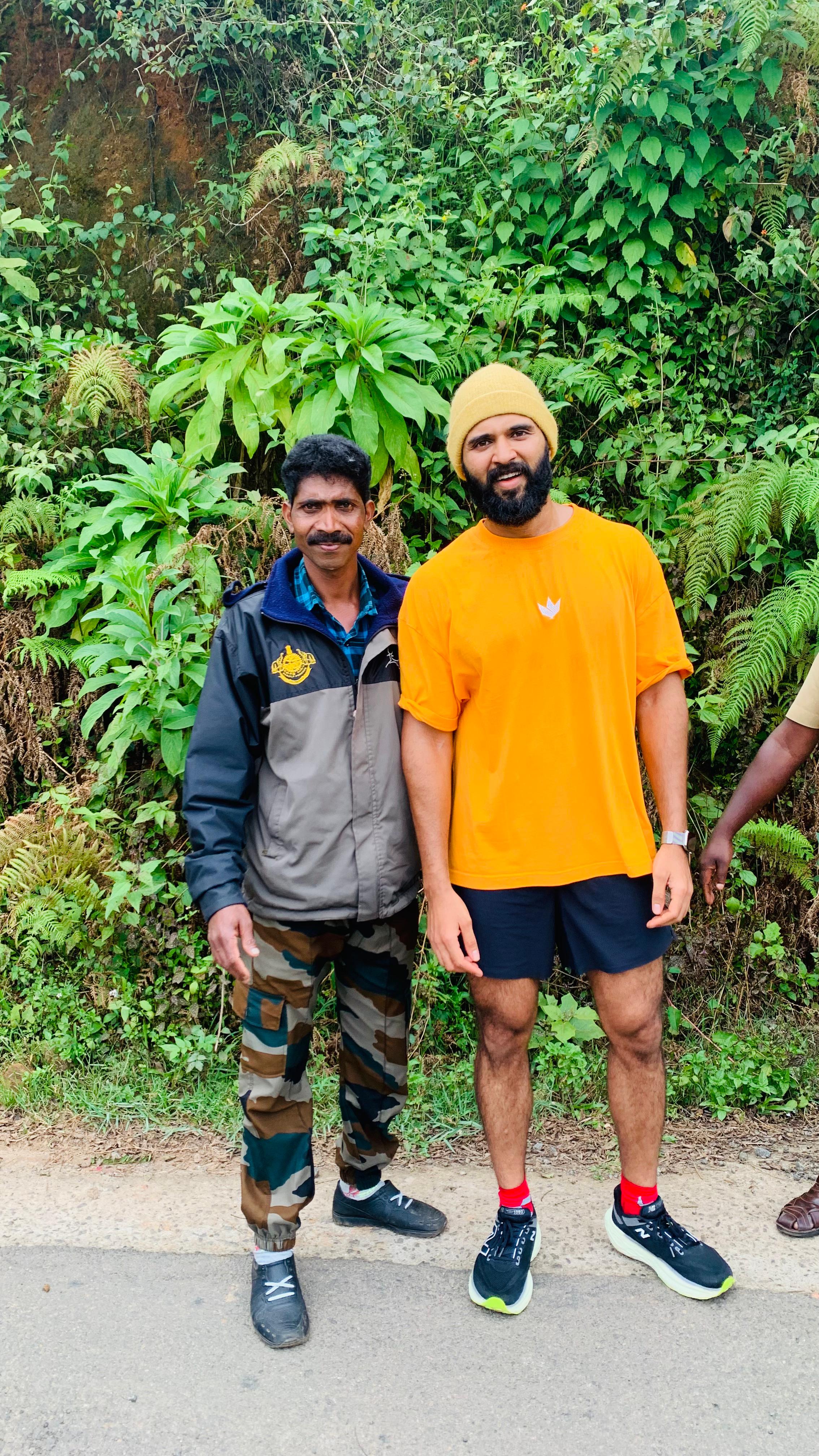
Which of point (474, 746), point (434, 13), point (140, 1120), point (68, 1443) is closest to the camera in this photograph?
point (68, 1443)

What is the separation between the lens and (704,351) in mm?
5355

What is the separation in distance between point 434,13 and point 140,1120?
645 centimetres

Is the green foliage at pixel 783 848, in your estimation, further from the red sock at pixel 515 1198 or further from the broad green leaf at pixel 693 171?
the broad green leaf at pixel 693 171

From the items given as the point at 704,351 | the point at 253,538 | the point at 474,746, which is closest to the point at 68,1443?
the point at 474,746

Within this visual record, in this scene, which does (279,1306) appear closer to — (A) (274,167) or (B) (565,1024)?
(B) (565,1024)

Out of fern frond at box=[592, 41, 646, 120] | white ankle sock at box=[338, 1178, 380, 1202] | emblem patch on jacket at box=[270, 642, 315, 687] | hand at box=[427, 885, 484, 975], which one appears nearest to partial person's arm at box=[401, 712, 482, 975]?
hand at box=[427, 885, 484, 975]

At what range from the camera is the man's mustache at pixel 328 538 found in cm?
291

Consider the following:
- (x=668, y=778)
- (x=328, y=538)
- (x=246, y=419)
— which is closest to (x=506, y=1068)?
(x=668, y=778)

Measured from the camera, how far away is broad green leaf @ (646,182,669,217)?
506 cm

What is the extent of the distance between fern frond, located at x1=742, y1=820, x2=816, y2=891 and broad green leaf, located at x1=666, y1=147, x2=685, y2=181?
315cm

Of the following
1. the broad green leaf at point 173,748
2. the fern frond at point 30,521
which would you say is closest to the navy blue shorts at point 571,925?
the broad green leaf at point 173,748

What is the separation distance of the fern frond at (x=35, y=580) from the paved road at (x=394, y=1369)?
109 inches

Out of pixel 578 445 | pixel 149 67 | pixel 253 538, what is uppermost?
pixel 149 67

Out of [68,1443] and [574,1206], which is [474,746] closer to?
[574,1206]
